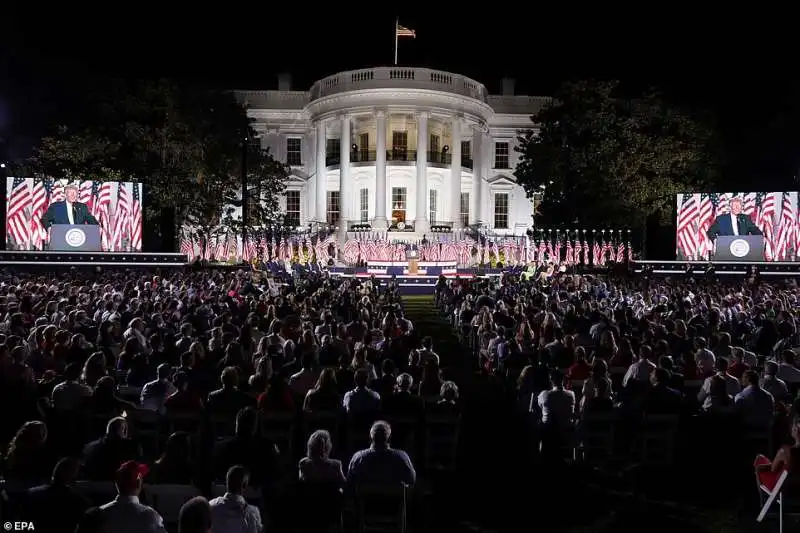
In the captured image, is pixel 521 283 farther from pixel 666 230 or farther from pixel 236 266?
pixel 666 230

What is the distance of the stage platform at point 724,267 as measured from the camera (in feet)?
99.6

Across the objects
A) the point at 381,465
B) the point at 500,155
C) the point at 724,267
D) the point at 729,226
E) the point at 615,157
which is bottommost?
the point at 381,465

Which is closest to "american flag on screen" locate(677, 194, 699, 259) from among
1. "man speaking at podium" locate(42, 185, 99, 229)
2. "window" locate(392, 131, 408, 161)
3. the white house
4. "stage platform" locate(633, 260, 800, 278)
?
"stage platform" locate(633, 260, 800, 278)

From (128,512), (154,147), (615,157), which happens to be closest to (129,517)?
(128,512)

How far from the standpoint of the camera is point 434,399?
8.72 meters

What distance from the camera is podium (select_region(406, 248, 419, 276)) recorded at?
108 ft

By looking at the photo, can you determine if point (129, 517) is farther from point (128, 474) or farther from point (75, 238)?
point (75, 238)

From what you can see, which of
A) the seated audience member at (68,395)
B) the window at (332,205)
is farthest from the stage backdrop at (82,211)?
the seated audience member at (68,395)

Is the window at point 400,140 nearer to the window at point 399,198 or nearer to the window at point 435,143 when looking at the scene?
the window at point 435,143

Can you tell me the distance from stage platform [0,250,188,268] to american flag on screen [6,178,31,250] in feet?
3.11

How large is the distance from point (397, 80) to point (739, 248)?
22.2 meters

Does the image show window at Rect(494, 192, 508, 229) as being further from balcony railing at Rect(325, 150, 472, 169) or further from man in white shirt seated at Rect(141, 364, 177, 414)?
man in white shirt seated at Rect(141, 364, 177, 414)

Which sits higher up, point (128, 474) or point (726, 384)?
point (128, 474)

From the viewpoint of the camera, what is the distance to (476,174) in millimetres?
46469
